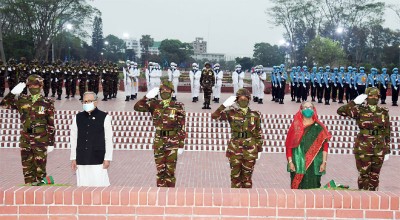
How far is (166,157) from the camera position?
6133mm

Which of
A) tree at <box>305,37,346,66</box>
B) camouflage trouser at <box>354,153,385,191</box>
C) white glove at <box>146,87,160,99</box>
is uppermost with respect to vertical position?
tree at <box>305,37,346,66</box>

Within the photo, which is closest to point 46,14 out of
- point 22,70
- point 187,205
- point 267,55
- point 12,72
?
point 12,72

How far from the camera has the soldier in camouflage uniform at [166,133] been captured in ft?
20.0

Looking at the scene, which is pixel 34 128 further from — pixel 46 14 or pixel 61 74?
pixel 46 14

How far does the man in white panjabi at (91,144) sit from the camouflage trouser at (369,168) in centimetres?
368

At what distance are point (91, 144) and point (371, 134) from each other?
3986 millimetres

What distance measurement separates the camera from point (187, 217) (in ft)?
10.8

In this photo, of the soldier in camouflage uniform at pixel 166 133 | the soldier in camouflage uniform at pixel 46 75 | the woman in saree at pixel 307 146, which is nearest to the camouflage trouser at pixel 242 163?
the woman in saree at pixel 307 146

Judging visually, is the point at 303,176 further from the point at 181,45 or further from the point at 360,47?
the point at 181,45

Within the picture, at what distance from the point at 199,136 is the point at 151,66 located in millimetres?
6253

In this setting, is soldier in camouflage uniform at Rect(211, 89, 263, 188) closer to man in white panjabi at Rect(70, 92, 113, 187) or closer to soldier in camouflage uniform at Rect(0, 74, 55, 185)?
man in white panjabi at Rect(70, 92, 113, 187)

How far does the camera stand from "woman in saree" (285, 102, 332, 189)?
532 centimetres

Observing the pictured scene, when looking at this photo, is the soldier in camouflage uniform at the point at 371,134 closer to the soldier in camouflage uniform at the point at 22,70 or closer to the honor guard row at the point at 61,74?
the honor guard row at the point at 61,74

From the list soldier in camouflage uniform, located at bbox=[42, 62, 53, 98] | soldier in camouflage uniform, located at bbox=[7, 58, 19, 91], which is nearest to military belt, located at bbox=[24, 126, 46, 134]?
soldier in camouflage uniform, located at bbox=[42, 62, 53, 98]
